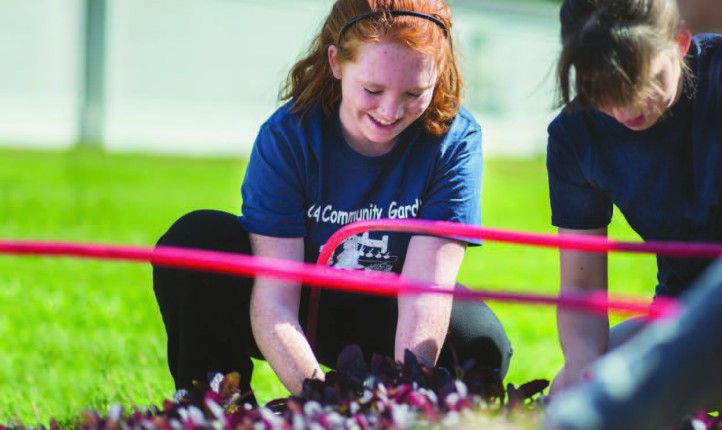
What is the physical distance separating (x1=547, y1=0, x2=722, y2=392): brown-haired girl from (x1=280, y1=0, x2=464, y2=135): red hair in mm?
355

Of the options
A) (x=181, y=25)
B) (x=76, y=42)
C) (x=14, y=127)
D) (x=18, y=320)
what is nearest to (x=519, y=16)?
(x=181, y=25)

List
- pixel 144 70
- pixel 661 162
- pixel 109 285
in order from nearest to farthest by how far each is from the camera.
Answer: pixel 661 162 < pixel 109 285 < pixel 144 70

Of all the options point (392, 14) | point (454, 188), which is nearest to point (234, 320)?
point (454, 188)

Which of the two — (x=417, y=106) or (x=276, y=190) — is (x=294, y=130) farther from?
(x=417, y=106)

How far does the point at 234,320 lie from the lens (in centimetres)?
257

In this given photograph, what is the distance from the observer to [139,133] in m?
16.0

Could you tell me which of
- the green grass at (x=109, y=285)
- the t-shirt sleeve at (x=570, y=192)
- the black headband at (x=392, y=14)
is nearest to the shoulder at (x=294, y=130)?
the black headband at (x=392, y=14)

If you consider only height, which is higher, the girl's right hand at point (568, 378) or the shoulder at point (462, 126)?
the shoulder at point (462, 126)

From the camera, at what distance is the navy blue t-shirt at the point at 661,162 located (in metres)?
2.14

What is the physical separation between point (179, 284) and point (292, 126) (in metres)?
0.51

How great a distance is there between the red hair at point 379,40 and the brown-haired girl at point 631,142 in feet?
1.17

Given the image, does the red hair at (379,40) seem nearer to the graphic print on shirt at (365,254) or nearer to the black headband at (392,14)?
the black headband at (392,14)

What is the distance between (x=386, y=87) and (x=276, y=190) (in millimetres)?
392

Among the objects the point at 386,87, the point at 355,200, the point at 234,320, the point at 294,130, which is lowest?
the point at 234,320
